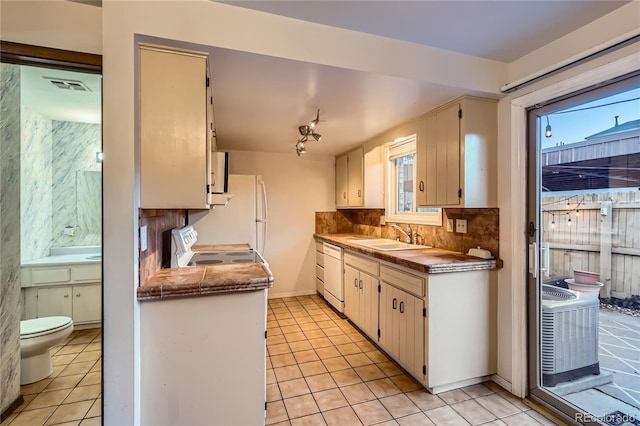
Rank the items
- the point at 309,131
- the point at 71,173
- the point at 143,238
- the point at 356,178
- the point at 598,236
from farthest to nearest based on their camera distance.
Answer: the point at 356,178 → the point at 71,173 → the point at 309,131 → the point at 598,236 → the point at 143,238

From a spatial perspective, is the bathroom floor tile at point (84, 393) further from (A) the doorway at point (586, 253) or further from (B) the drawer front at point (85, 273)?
(A) the doorway at point (586, 253)

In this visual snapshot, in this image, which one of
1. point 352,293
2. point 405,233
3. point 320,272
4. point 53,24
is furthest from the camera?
point 320,272

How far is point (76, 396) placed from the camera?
199cm

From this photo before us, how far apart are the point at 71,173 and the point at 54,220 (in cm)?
49

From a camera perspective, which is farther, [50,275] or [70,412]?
[50,275]

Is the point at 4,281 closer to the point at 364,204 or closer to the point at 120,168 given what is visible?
the point at 120,168

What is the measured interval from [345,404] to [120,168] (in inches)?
76.0

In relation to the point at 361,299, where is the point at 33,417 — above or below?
below

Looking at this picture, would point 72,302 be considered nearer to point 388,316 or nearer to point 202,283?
point 202,283

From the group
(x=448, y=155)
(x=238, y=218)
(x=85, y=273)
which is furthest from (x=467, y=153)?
(x=85, y=273)

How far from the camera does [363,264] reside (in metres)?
2.88

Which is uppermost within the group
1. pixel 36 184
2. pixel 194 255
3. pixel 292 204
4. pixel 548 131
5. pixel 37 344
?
pixel 548 131

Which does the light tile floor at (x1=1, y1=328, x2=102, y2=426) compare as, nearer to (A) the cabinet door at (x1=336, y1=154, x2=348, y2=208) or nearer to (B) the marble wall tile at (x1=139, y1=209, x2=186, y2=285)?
(B) the marble wall tile at (x1=139, y1=209, x2=186, y2=285)

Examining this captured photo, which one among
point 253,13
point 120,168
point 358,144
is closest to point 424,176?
point 358,144
